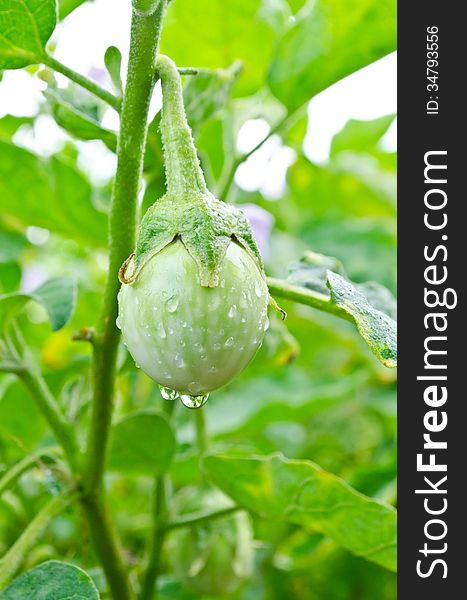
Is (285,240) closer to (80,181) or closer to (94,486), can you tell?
(80,181)

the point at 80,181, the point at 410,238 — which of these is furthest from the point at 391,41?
the point at 80,181

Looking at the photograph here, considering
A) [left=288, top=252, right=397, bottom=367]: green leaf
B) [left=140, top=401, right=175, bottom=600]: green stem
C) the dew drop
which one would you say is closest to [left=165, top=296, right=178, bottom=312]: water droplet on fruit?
the dew drop

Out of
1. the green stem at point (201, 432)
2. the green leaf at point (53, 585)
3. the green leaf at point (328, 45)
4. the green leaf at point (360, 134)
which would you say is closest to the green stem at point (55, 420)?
the green leaf at point (53, 585)

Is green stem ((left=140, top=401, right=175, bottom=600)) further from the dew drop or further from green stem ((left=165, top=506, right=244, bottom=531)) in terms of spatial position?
the dew drop

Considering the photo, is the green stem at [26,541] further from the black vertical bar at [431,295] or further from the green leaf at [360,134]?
the green leaf at [360,134]

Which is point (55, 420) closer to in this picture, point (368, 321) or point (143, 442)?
point (143, 442)

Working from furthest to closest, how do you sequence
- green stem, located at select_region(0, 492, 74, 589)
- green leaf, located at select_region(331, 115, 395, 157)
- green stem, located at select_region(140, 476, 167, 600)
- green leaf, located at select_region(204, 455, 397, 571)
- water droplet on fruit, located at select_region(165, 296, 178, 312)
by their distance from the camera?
green leaf, located at select_region(331, 115, 395, 157), green stem, located at select_region(140, 476, 167, 600), green leaf, located at select_region(204, 455, 397, 571), green stem, located at select_region(0, 492, 74, 589), water droplet on fruit, located at select_region(165, 296, 178, 312)
